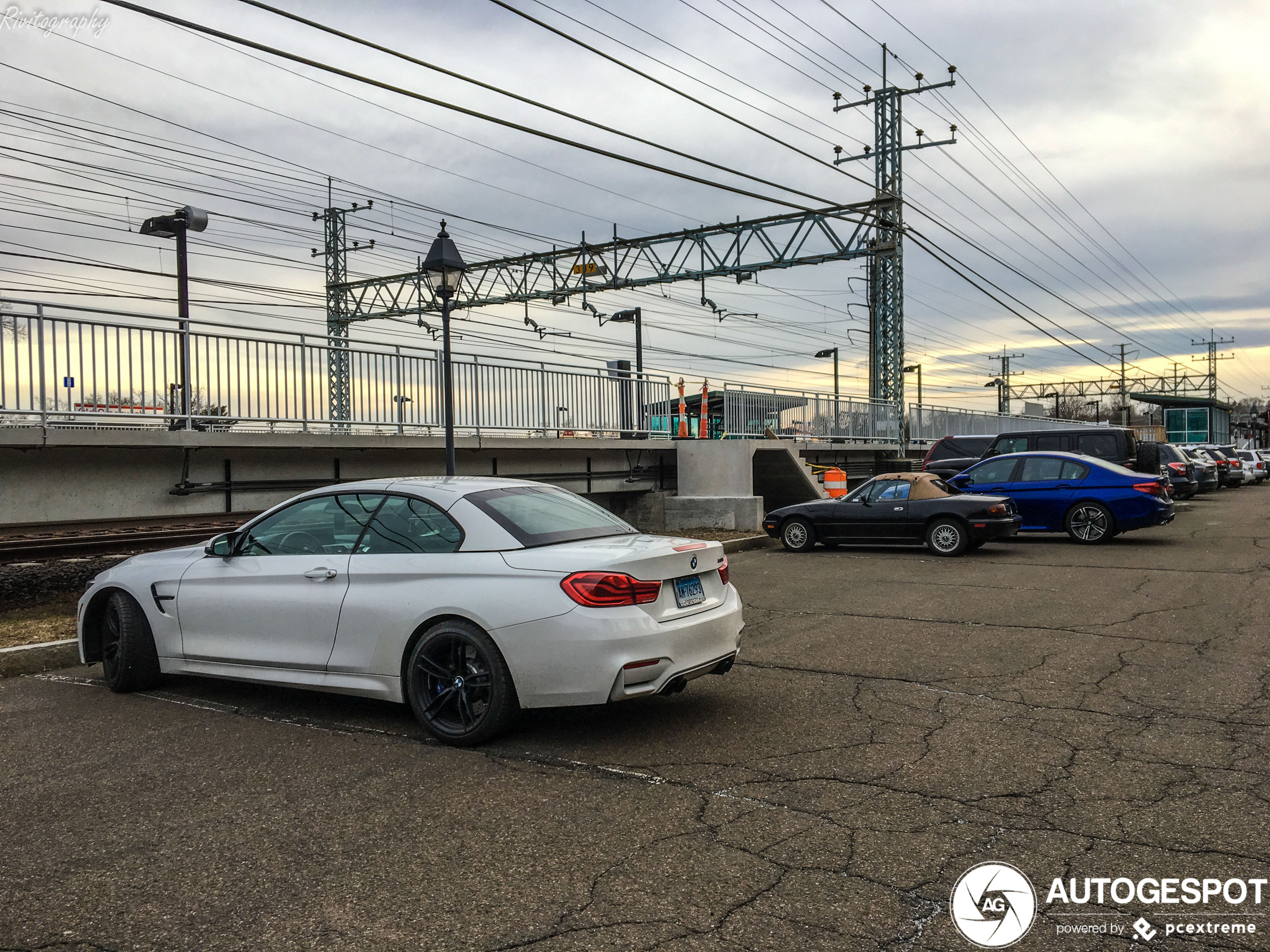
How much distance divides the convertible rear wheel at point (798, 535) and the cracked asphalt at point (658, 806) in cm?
785

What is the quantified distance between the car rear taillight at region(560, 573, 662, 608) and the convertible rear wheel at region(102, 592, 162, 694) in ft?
10.6

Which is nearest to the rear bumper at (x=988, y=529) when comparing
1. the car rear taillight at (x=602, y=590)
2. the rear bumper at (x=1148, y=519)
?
the rear bumper at (x=1148, y=519)

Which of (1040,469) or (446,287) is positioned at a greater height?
(446,287)

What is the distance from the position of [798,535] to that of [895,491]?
161 cm

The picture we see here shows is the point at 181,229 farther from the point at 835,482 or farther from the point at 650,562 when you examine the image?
the point at 650,562

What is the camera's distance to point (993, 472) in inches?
655

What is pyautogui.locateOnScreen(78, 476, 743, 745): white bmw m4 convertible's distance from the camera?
5051 mm

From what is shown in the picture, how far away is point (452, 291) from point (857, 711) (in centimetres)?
981

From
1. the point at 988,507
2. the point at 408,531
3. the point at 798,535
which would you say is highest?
the point at 408,531

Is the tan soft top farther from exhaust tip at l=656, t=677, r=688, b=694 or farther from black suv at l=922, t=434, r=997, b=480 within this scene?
exhaust tip at l=656, t=677, r=688, b=694

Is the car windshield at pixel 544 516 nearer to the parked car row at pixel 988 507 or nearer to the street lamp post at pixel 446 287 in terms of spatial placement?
the street lamp post at pixel 446 287

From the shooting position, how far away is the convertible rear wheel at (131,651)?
21.4 feet

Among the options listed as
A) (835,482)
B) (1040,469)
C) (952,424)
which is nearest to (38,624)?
(1040,469)

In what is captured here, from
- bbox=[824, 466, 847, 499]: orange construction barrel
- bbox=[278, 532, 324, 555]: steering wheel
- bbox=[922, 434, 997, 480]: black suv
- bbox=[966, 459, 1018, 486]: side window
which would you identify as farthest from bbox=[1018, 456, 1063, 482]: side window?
bbox=[278, 532, 324, 555]: steering wheel
